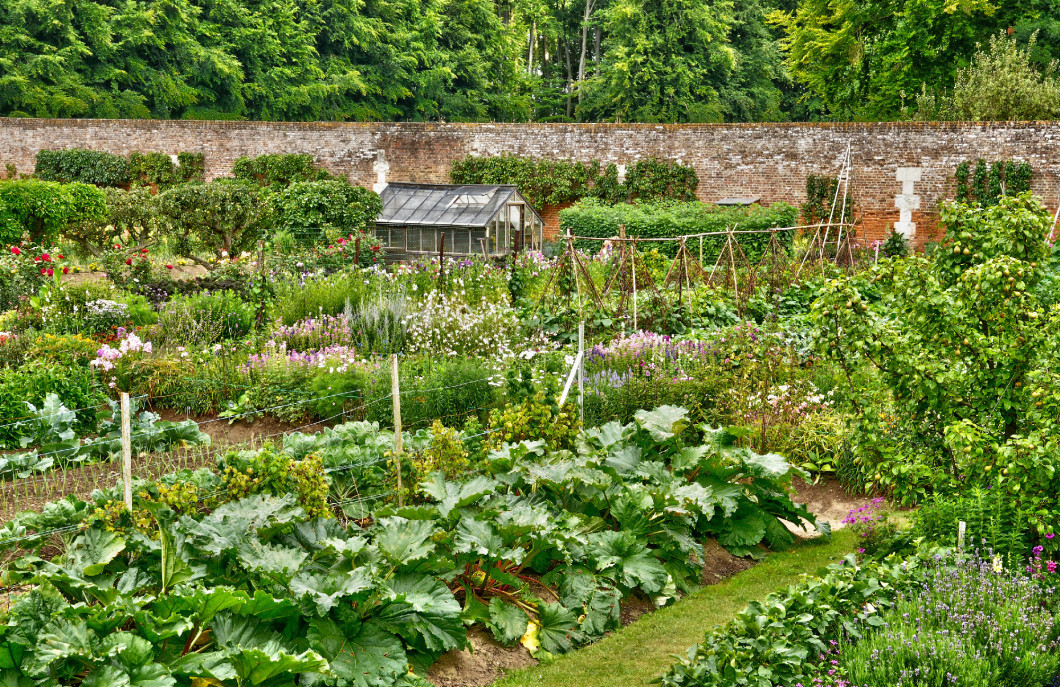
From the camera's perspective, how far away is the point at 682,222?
17547mm

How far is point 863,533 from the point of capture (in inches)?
251

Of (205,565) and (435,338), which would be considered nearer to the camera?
(205,565)

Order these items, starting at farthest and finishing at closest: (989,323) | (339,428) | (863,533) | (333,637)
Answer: (339,428) → (863,533) → (989,323) → (333,637)

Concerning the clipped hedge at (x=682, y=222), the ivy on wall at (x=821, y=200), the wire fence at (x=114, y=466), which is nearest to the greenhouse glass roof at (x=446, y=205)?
the clipped hedge at (x=682, y=222)

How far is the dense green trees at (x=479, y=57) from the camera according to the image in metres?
23.0

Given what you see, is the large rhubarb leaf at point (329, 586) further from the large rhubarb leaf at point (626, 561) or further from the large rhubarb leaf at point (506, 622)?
the large rhubarb leaf at point (626, 561)

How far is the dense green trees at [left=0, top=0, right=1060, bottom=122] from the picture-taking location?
2297 cm

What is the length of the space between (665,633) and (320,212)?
1214 cm

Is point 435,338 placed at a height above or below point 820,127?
below

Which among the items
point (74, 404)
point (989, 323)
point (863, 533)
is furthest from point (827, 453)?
point (74, 404)

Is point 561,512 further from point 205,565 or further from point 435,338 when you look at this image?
point 435,338

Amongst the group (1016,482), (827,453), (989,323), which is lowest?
(827,453)

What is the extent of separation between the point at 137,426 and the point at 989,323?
5.81 meters

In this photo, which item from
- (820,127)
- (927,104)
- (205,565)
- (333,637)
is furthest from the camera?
(927,104)
